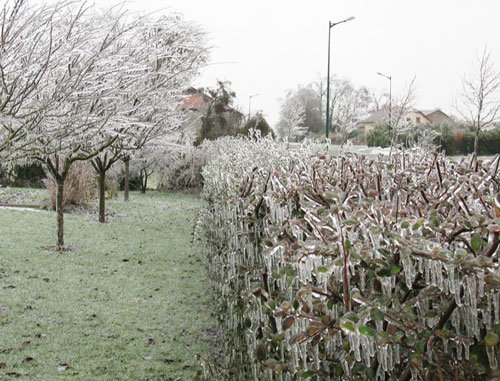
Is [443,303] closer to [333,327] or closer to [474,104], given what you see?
[333,327]

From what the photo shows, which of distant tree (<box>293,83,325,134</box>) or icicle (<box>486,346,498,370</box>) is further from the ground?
distant tree (<box>293,83,325,134</box>)

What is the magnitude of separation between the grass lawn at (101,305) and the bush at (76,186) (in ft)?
12.4

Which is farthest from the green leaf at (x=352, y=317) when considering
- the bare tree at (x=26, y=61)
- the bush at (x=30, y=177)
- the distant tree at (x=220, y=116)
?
the distant tree at (x=220, y=116)

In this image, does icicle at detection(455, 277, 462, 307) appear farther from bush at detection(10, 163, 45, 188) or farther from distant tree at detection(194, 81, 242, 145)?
distant tree at detection(194, 81, 242, 145)

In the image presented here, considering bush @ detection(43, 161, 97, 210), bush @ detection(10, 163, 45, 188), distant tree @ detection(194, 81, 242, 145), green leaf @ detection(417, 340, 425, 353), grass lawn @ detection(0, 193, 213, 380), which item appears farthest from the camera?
distant tree @ detection(194, 81, 242, 145)

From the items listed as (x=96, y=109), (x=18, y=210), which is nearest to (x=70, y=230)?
(x=18, y=210)

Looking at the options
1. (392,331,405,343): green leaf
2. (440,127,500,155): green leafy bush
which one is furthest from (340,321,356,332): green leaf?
(440,127,500,155): green leafy bush

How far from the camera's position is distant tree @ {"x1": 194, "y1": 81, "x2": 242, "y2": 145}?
32.2m

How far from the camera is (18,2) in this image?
335 centimetres

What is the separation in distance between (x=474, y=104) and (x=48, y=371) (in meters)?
26.9

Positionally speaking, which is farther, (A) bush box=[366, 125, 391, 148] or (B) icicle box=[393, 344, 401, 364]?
(A) bush box=[366, 125, 391, 148]

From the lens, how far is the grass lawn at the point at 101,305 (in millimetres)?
5152

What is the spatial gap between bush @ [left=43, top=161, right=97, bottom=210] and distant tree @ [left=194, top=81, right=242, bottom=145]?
43.8 feet

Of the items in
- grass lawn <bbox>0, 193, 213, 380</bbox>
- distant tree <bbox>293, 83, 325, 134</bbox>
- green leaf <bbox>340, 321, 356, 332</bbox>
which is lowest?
grass lawn <bbox>0, 193, 213, 380</bbox>
